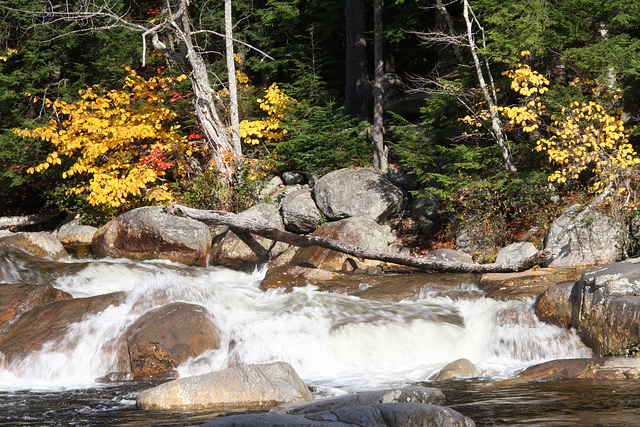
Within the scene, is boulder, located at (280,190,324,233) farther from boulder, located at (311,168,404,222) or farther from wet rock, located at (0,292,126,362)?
wet rock, located at (0,292,126,362)

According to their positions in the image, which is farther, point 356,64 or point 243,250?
point 356,64

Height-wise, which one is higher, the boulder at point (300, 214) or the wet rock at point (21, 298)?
the boulder at point (300, 214)

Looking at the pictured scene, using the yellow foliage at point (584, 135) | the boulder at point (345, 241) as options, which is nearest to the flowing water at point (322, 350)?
the boulder at point (345, 241)

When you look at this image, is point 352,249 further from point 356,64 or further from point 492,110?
point 356,64

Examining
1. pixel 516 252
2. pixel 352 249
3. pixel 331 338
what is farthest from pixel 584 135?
pixel 331 338

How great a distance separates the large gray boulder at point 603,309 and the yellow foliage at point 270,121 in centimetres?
1022

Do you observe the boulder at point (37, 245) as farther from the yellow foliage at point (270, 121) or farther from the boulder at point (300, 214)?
the yellow foliage at point (270, 121)

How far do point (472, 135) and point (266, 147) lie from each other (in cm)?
704

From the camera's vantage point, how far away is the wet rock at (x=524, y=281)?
8078 mm

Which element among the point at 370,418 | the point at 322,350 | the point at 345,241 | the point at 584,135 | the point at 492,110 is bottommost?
the point at 322,350

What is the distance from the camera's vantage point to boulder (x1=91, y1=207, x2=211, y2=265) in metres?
11.6

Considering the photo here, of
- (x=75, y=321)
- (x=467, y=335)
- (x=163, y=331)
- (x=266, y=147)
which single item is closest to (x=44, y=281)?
(x=75, y=321)

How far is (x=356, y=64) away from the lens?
16250mm

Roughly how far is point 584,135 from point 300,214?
643cm
